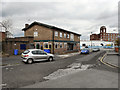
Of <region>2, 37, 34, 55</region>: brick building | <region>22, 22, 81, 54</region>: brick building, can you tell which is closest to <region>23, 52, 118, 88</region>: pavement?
<region>2, 37, 34, 55</region>: brick building

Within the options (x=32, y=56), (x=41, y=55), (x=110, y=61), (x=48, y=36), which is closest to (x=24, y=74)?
(x=32, y=56)

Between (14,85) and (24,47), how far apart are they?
14.8m

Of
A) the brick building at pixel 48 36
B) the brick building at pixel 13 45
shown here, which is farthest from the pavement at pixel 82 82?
the brick building at pixel 48 36

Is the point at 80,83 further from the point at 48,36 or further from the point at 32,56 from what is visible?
the point at 48,36

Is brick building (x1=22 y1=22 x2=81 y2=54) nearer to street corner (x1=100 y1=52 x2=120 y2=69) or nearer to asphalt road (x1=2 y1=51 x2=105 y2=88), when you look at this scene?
street corner (x1=100 y1=52 x2=120 y2=69)

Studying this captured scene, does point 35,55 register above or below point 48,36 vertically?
below

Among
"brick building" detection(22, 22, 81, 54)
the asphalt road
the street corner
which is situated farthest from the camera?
"brick building" detection(22, 22, 81, 54)

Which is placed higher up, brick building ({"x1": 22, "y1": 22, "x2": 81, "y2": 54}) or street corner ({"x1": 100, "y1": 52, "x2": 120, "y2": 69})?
brick building ({"x1": 22, "y1": 22, "x2": 81, "y2": 54})

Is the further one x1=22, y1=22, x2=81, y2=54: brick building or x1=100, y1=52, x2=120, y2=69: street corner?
x1=22, y1=22, x2=81, y2=54: brick building

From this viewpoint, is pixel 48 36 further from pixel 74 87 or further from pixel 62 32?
pixel 74 87

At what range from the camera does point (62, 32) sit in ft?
83.2

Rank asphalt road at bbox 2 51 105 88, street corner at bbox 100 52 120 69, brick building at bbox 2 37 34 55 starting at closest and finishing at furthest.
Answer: asphalt road at bbox 2 51 105 88 → street corner at bbox 100 52 120 69 → brick building at bbox 2 37 34 55

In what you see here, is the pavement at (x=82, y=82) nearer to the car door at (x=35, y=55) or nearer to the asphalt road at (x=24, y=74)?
the asphalt road at (x=24, y=74)

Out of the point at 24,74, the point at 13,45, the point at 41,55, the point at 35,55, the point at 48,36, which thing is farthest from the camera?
the point at 48,36
